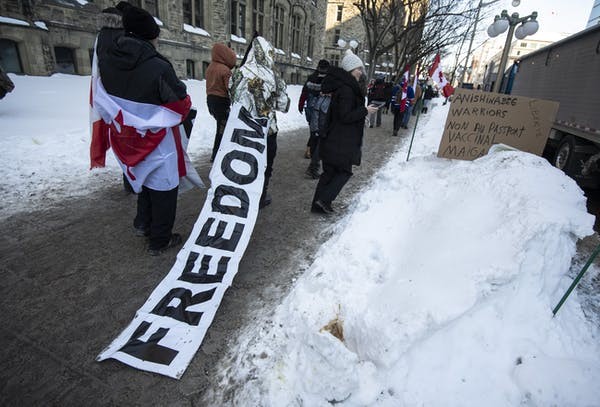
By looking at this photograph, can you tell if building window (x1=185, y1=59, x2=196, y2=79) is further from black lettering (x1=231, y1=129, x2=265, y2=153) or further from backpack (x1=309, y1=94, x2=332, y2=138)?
black lettering (x1=231, y1=129, x2=265, y2=153)

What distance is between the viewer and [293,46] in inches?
1128

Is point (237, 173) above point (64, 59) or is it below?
Result: below

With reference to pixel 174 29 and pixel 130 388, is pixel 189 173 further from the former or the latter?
pixel 174 29

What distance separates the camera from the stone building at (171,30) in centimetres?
958

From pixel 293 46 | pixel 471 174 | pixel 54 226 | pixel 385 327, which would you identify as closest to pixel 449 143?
pixel 471 174

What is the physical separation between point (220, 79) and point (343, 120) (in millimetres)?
2405

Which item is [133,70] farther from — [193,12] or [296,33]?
[296,33]

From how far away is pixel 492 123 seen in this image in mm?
4980

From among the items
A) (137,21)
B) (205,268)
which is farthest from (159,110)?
(205,268)

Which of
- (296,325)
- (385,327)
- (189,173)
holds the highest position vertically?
(189,173)

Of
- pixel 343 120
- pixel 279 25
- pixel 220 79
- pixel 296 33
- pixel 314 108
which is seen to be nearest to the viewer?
pixel 343 120

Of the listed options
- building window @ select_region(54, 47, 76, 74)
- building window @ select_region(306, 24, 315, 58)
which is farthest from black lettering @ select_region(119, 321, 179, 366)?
building window @ select_region(306, 24, 315, 58)

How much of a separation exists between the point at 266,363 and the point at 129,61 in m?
2.51

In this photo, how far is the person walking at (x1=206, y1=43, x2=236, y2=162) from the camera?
15.6ft
